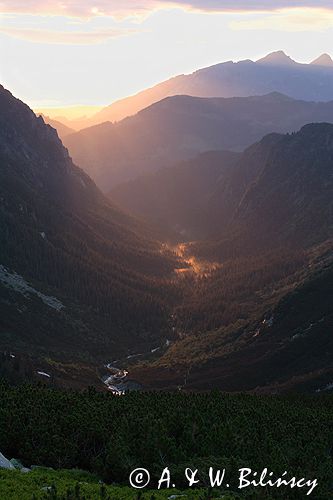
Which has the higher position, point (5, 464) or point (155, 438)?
point (155, 438)

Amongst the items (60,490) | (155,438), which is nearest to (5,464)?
(60,490)

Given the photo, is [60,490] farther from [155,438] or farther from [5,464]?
[155,438]

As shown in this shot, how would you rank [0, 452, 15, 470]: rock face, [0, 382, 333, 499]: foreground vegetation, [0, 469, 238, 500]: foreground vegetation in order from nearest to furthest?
1. [0, 469, 238, 500]: foreground vegetation
2. [0, 452, 15, 470]: rock face
3. [0, 382, 333, 499]: foreground vegetation

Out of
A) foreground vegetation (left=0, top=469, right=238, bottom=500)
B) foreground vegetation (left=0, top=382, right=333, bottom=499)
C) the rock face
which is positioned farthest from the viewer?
foreground vegetation (left=0, top=382, right=333, bottom=499)

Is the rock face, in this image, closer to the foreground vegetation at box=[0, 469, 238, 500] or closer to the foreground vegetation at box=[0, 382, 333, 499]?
the foreground vegetation at box=[0, 469, 238, 500]

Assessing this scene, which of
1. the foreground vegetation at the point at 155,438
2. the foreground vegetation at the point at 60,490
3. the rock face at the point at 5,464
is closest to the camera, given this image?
the foreground vegetation at the point at 60,490

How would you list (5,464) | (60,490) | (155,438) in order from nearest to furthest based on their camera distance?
1. (60,490)
2. (5,464)
3. (155,438)

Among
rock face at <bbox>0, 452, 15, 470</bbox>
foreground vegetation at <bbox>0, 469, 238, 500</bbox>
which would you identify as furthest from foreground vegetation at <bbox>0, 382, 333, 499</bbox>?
rock face at <bbox>0, 452, 15, 470</bbox>

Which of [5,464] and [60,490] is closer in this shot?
[60,490]

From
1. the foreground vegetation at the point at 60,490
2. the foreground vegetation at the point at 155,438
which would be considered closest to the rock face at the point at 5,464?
the foreground vegetation at the point at 60,490

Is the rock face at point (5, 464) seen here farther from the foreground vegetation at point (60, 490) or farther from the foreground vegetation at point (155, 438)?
the foreground vegetation at point (155, 438)
